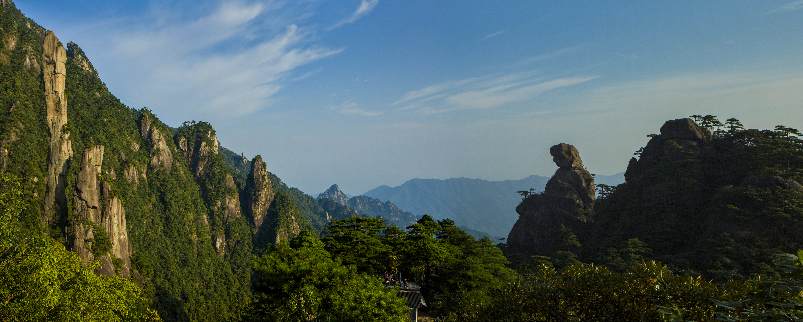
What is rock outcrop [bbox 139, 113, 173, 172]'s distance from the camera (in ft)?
438

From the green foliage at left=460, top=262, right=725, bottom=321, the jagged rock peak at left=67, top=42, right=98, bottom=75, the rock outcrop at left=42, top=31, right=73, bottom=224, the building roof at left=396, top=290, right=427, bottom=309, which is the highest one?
the jagged rock peak at left=67, top=42, right=98, bottom=75

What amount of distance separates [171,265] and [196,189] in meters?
44.7

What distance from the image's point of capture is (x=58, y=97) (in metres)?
81.2

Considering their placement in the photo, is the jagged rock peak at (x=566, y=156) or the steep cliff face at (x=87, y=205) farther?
the jagged rock peak at (x=566, y=156)

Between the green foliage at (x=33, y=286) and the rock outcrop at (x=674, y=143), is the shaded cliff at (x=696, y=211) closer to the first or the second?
the rock outcrop at (x=674, y=143)

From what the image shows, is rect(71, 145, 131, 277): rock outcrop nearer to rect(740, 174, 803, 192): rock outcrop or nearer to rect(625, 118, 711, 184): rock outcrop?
rect(625, 118, 711, 184): rock outcrop

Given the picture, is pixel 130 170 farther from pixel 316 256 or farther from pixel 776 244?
pixel 776 244

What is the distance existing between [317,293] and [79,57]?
184 meters

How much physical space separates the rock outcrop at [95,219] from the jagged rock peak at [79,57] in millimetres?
106862

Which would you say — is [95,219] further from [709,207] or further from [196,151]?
[709,207]

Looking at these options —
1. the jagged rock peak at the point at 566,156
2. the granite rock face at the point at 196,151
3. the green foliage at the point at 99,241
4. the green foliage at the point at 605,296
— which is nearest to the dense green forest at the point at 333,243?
the green foliage at the point at 605,296

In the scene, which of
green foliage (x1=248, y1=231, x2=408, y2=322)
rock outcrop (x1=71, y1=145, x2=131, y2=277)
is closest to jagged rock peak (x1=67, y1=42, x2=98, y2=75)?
rock outcrop (x1=71, y1=145, x2=131, y2=277)

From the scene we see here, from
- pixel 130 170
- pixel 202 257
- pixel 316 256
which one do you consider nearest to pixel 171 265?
pixel 202 257

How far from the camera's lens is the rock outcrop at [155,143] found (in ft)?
438
